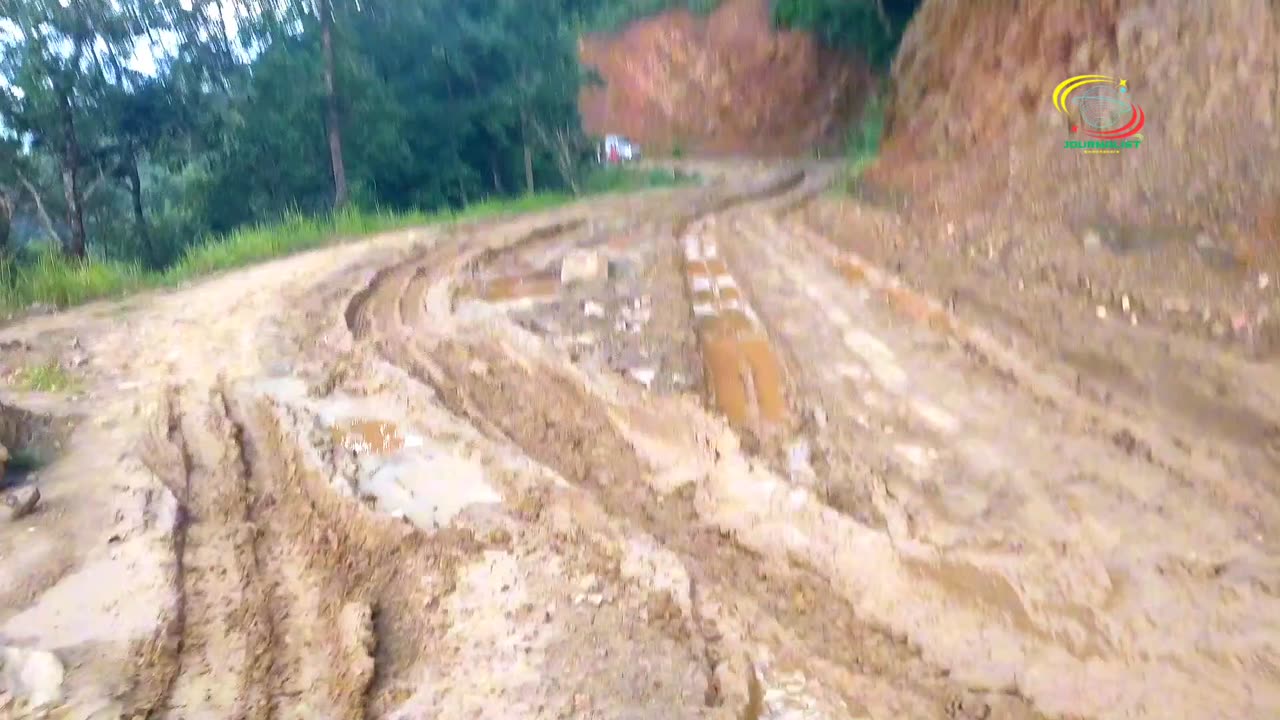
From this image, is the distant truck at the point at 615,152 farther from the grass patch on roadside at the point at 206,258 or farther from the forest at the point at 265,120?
the grass patch on roadside at the point at 206,258

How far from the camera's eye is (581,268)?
10.6 meters

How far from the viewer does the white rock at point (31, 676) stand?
344 centimetres

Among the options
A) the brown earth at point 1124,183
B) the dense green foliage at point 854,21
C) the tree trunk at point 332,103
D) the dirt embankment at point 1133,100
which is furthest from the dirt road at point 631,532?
the dense green foliage at point 854,21

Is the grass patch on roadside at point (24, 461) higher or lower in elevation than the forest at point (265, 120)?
lower

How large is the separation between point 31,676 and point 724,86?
99.8 feet

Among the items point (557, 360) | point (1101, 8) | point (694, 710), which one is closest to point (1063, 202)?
point (1101, 8)

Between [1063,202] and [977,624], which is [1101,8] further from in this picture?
[977,624]

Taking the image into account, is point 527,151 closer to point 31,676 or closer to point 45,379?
point 45,379

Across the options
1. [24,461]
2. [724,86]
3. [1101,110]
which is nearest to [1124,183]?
[1101,110]

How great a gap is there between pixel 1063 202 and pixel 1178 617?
6870 millimetres

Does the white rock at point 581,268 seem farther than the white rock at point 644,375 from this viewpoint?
Yes

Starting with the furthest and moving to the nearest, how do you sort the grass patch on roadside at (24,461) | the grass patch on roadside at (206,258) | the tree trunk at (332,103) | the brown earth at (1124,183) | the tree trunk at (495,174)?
the tree trunk at (495,174), the tree trunk at (332,103), the grass patch on roadside at (206,258), the brown earth at (1124,183), the grass patch on roadside at (24,461)

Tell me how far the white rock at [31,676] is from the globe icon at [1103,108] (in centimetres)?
1032

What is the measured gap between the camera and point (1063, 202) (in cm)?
987
